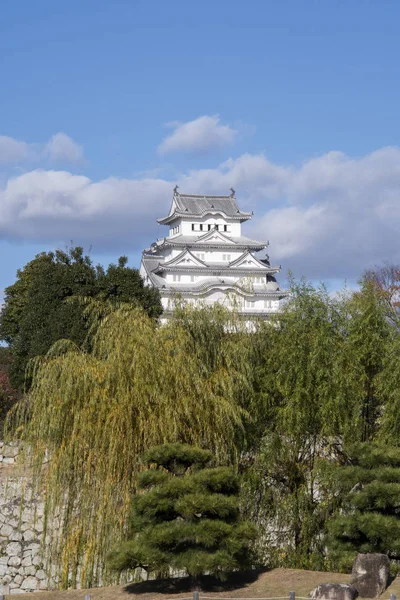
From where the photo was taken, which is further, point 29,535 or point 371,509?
point 29,535

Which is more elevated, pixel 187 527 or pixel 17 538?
pixel 17 538

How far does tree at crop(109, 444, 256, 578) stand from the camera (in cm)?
1045

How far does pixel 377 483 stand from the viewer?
1129cm

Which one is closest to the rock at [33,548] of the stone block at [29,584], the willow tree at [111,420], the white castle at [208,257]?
the stone block at [29,584]

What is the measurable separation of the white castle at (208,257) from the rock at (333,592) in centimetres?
3063

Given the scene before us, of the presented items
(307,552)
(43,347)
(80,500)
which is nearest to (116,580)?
(80,500)

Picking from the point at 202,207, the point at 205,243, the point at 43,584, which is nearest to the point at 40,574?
the point at 43,584

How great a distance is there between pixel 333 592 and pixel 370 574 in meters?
0.65

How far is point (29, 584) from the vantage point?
616 inches

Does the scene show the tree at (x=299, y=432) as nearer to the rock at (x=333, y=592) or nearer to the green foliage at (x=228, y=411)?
the green foliage at (x=228, y=411)

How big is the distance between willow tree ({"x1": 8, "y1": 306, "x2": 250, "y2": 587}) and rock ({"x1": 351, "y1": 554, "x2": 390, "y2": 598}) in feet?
10.2

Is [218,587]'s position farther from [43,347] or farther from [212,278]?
[212,278]

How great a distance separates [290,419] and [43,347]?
1026cm

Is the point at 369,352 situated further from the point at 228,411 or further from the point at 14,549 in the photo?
the point at 14,549
